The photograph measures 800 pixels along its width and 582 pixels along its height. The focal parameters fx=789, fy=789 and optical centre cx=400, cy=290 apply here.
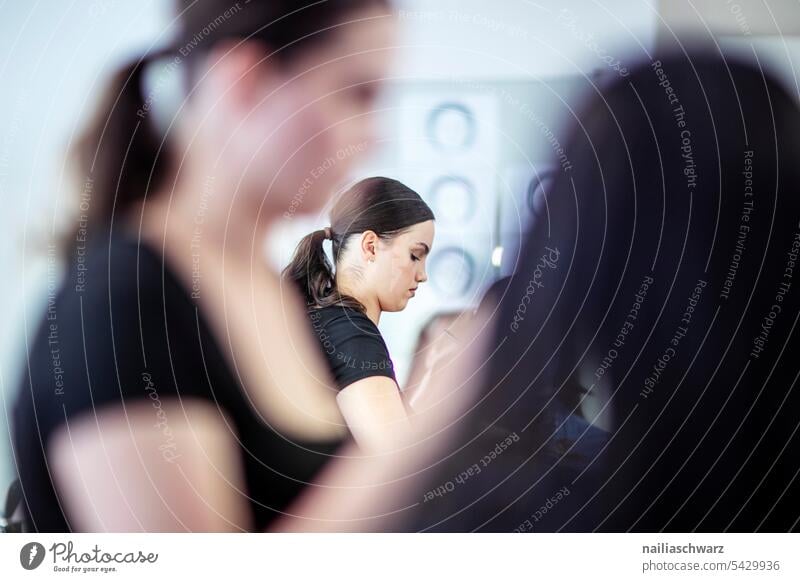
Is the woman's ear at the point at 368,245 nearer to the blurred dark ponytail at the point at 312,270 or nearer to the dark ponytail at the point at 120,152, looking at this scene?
the blurred dark ponytail at the point at 312,270

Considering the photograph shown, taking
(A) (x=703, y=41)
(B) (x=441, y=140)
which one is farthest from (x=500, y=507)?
(A) (x=703, y=41)

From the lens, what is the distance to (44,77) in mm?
880

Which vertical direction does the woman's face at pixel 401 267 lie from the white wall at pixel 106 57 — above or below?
below

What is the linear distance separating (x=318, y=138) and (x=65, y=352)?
372mm

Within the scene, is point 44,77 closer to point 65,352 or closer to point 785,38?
point 65,352

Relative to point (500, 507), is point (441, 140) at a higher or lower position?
higher

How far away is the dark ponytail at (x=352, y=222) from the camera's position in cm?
88

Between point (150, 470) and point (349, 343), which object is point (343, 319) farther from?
point (150, 470)

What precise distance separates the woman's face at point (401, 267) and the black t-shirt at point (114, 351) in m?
0.18

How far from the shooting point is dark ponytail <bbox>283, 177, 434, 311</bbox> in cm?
88

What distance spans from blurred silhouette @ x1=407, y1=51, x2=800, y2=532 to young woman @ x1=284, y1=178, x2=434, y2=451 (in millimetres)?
106

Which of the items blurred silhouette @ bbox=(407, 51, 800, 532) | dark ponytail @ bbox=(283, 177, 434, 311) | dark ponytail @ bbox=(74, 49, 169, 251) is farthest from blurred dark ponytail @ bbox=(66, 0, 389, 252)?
blurred silhouette @ bbox=(407, 51, 800, 532)

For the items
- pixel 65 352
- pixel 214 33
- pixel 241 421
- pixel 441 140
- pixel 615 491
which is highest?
pixel 214 33

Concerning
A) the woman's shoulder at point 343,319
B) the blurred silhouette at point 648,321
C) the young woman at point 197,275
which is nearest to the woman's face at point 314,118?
the young woman at point 197,275
